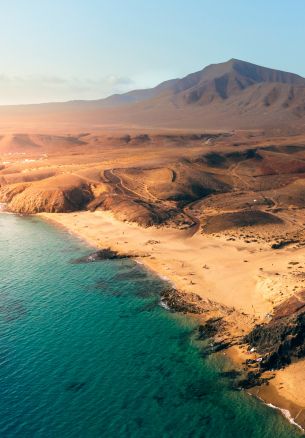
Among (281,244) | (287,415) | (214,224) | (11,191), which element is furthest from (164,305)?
(11,191)

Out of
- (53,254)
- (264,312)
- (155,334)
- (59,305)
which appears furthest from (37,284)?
(264,312)

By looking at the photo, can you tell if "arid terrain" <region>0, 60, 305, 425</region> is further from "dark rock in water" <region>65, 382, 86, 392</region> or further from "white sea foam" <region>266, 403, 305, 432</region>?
"dark rock in water" <region>65, 382, 86, 392</region>

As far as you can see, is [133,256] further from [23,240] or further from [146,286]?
[23,240]

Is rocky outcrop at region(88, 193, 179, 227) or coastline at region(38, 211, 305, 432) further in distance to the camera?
rocky outcrop at region(88, 193, 179, 227)

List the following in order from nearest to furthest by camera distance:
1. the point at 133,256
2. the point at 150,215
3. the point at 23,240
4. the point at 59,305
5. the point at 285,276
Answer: the point at 59,305 < the point at 285,276 < the point at 133,256 < the point at 23,240 < the point at 150,215

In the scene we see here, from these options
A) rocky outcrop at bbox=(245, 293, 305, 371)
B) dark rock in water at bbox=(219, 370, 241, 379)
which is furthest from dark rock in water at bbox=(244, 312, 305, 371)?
dark rock in water at bbox=(219, 370, 241, 379)

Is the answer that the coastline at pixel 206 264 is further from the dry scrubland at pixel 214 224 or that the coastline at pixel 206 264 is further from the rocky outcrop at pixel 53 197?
the rocky outcrop at pixel 53 197
